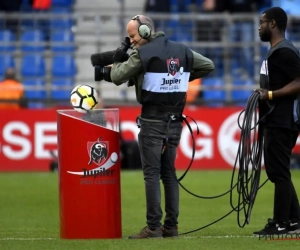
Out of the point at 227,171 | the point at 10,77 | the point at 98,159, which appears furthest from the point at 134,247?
the point at 10,77

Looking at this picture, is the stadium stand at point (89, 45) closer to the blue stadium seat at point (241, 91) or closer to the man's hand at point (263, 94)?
the blue stadium seat at point (241, 91)

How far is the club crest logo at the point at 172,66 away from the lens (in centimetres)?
972

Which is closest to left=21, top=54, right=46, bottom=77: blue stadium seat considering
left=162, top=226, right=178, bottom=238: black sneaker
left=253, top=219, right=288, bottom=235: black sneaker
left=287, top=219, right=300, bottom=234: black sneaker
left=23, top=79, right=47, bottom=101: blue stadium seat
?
left=23, top=79, right=47, bottom=101: blue stadium seat

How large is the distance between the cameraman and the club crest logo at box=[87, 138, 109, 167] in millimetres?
401

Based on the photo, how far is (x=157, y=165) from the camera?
9.72m

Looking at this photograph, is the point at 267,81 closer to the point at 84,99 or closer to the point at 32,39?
the point at 84,99

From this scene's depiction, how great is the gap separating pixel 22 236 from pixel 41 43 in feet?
44.4

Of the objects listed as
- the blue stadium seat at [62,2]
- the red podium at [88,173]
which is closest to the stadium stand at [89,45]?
the blue stadium seat at [62,2]

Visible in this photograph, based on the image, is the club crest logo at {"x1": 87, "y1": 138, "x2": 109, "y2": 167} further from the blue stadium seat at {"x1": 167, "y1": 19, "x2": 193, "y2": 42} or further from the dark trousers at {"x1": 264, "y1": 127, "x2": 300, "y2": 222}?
the blue stadium seat at {"x1": 167, "y1": 19, "x2": 193, "y2": 42}

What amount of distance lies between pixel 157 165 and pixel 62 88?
12.7 m

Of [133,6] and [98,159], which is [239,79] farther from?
[98,159]

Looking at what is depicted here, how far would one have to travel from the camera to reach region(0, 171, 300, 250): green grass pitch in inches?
360

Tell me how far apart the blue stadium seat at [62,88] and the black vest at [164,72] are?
12477 millimetres

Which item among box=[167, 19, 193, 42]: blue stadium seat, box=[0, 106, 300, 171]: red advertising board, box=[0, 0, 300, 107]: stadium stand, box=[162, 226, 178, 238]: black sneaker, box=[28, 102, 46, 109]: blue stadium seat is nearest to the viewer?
box=[162, 226, 178, 238]: black sneaker
